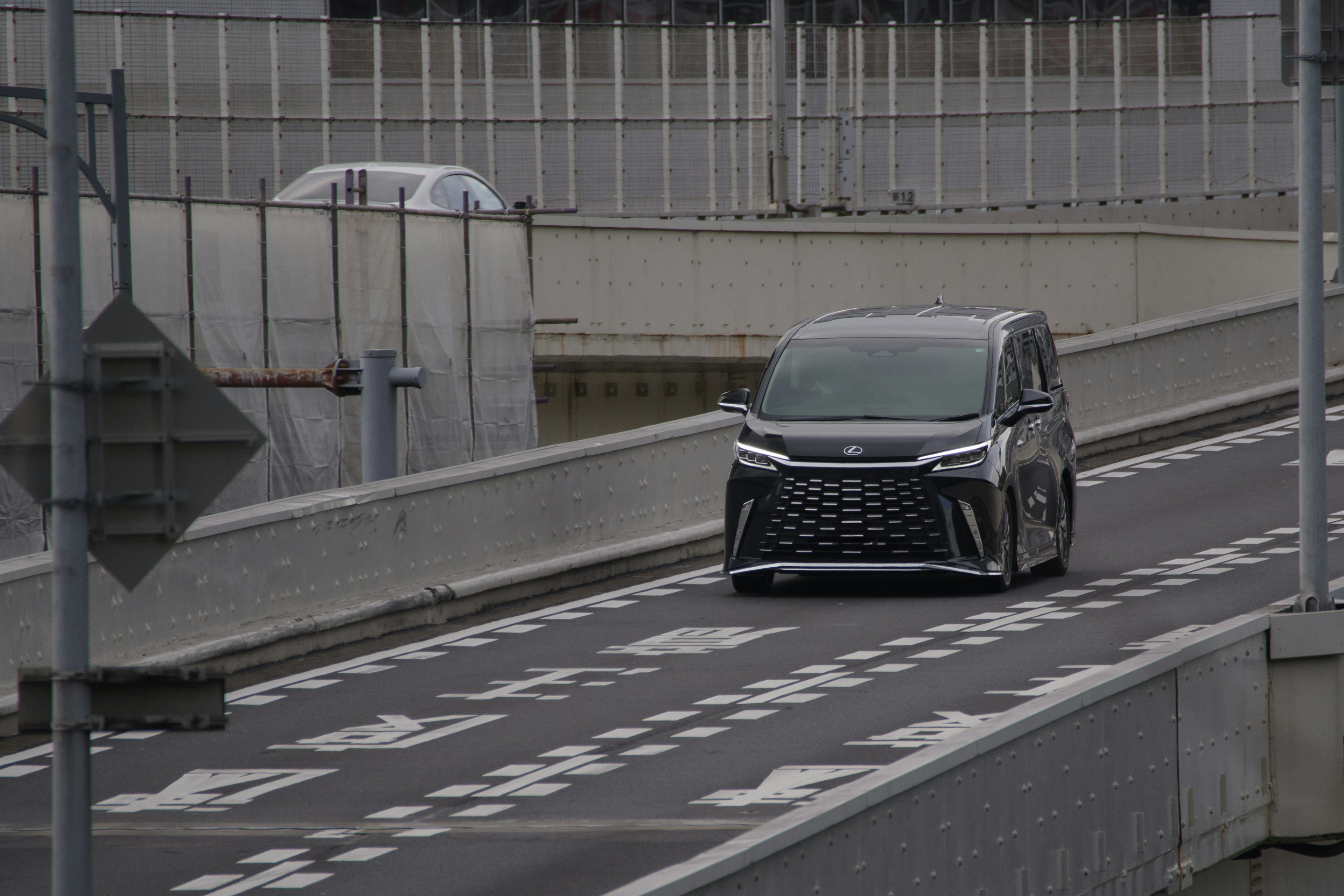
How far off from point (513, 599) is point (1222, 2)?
114 feet

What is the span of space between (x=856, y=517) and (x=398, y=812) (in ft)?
21.7

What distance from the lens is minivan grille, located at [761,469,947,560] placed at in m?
16.2

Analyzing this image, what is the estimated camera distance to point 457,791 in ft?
35.1

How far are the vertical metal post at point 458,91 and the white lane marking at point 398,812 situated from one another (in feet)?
85.1

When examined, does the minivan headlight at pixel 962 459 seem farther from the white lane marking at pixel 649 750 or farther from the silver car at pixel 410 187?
the silver car at pixel 410 187

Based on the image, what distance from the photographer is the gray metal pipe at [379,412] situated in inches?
673

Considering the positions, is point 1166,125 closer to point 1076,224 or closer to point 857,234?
point 1076,224

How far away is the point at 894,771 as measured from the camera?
25.9 feet

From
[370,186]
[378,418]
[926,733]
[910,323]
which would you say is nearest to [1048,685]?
[926,733]

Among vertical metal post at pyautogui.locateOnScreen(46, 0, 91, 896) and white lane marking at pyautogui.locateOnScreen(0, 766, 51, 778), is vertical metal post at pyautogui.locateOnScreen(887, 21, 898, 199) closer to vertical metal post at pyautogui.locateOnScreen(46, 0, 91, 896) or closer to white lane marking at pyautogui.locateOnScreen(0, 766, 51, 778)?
white lane marking at pyautogui.locateOnScreen(0, 766, 51, 778)

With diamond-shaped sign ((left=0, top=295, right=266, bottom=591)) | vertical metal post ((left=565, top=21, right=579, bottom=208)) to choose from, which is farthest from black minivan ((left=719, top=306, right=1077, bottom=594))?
vertical metal post ((left=565, top=21, right=579, bottom=208))

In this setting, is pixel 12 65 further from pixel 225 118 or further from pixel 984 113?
pixel 984 113

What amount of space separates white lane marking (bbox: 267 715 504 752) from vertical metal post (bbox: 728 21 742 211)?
76.7 ft

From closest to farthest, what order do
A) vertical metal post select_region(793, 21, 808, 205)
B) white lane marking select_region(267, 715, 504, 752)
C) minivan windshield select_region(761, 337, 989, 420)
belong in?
white lane marking select_region(267, 715, 504, 752)
minivan windshield select_region(761, 337, 989, 420)
vertical metal post select_region(793, 21, 808, 205)
